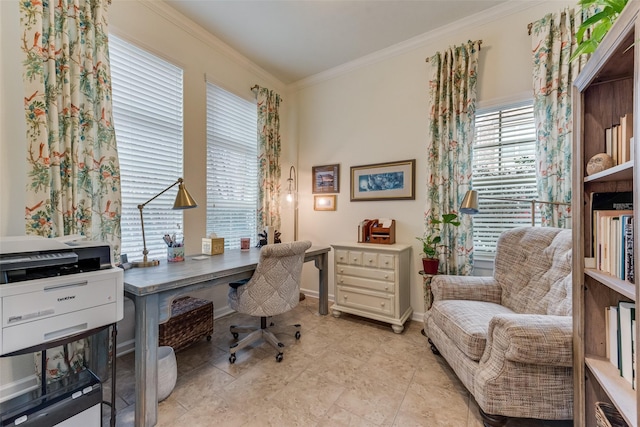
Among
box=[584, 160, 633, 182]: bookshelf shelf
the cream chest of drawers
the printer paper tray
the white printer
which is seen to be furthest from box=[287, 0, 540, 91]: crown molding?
the printer paper tray

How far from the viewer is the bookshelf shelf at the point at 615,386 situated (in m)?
0.81

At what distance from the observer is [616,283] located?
888 mm

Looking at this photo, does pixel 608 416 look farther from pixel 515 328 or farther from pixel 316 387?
pixel 316 387

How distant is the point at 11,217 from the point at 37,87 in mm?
792

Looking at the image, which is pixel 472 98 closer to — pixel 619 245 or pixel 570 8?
pixel 570 8

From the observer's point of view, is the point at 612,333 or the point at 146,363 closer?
the point at 612,333

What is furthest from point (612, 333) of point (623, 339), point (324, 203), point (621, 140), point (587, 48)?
point (324, 203)

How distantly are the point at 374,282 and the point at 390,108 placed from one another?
196 cm

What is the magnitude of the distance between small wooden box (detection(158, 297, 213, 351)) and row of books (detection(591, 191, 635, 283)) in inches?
98.1

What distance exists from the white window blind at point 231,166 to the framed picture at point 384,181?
1293 millimetres

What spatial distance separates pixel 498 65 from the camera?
2.35 metres

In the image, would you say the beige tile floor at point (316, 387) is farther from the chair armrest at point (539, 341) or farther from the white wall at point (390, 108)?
the white wall at point (390, 108)

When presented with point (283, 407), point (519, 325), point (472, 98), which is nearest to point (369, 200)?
point (472, 98)

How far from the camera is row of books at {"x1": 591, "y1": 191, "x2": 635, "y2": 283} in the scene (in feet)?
2.94
